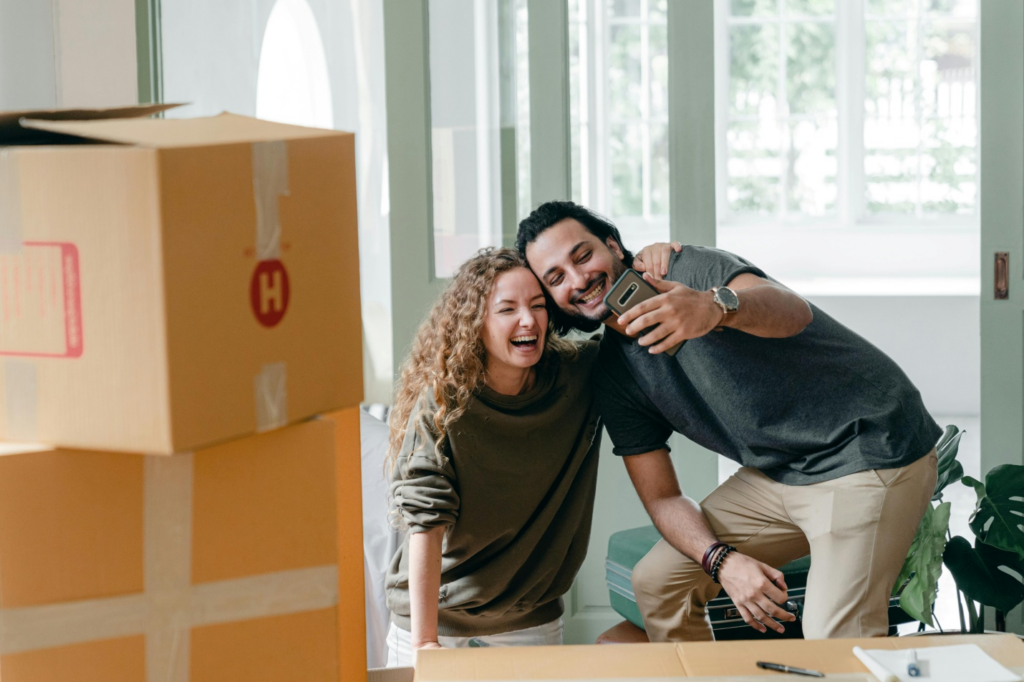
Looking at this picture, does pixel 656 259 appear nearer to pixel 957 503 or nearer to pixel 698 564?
pixel 698 564

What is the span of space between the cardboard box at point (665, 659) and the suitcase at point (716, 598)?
790mm

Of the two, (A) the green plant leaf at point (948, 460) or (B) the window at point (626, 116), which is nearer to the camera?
(A) the green plant leaf at point (948, 460)

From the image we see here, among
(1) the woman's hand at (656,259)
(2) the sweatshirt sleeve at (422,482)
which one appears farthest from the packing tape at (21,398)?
(1) the woman's hand at (656,259)

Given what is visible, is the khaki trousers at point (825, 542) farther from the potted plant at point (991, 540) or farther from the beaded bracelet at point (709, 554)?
the potted plant at point (991, 540)

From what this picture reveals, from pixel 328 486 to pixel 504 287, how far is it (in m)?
0.78

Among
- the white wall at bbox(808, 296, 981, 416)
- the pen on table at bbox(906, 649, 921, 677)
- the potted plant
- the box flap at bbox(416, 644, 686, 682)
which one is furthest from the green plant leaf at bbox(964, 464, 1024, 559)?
the white wall at bbox(808, 296, 981, 416)

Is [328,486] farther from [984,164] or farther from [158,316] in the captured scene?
[984,164]

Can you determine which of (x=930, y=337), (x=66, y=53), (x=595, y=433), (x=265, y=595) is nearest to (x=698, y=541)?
(x=595, y=433)

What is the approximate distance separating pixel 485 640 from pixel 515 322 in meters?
0.59

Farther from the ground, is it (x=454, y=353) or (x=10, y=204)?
(x=10, y=204)

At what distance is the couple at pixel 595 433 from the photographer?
5.26ft

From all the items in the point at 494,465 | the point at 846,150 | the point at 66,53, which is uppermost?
the point at 846,150

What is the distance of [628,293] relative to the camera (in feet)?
4.96

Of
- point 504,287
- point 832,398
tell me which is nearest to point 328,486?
point 504,287
